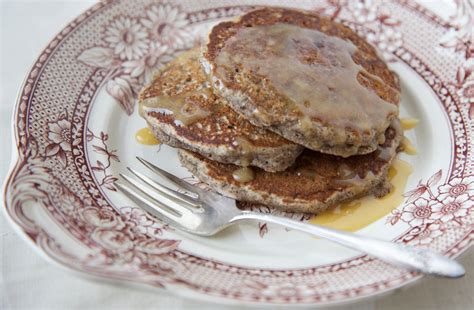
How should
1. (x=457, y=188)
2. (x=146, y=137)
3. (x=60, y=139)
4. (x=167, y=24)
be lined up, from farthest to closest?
(x=167, y=24)
(x=146, y=137)
(x=60, y=139)
(x=457, y=188)

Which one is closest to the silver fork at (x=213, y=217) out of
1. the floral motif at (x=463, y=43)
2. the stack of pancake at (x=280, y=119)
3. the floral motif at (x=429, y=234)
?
the stack of pancake at (x=280, y=119)

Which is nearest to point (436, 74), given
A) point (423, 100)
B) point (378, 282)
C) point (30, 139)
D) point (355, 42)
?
point (423, 100)

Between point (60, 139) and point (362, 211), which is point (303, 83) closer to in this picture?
point (362, 211)

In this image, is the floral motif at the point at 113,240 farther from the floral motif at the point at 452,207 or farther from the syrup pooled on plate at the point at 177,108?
the floral motif at the point at 452,207

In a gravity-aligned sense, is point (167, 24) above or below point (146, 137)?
above

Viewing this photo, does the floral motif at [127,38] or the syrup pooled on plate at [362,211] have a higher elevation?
the floral motif at [127,38]

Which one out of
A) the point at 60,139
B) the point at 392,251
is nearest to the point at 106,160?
the point at 60,139

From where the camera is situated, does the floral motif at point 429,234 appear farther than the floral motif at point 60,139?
No
